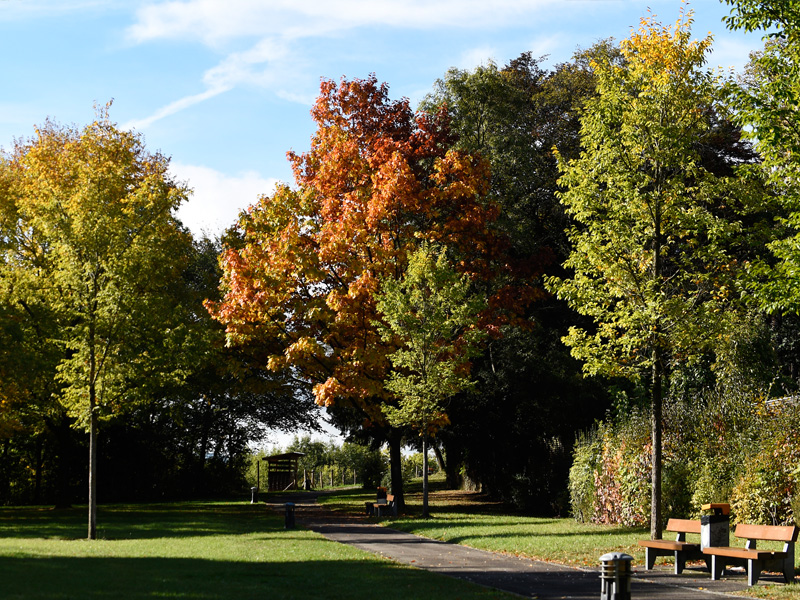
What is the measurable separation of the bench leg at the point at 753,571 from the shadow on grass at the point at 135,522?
12.4 metres

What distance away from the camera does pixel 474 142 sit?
104 ft

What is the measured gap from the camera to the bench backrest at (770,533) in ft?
37.0

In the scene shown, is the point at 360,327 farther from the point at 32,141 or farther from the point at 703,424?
the point at 32,141

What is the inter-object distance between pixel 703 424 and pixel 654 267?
516cm

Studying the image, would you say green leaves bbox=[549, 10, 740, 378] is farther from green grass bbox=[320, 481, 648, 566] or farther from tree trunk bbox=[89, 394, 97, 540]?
tree trunk bbox=[89, 394, 97, 540]

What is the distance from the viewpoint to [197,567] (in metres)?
12.7

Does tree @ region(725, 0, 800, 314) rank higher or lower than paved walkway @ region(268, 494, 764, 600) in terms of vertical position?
higher

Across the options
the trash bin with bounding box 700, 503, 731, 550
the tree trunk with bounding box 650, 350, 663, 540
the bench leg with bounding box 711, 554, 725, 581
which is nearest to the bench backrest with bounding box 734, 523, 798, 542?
the bench leg with bounding box 711, 554, 725, 581

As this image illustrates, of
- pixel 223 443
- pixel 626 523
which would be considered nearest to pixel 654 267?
pixel 626 523

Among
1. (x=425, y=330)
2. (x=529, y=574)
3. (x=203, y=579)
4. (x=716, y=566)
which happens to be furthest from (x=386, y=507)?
(x=716, y=566)

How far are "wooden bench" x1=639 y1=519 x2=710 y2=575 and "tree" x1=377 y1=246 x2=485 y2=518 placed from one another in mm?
9613

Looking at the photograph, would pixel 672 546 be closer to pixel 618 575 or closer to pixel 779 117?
pixel 618 575

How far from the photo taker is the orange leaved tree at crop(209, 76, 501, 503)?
23.7 m

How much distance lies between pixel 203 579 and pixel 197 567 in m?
1.34
